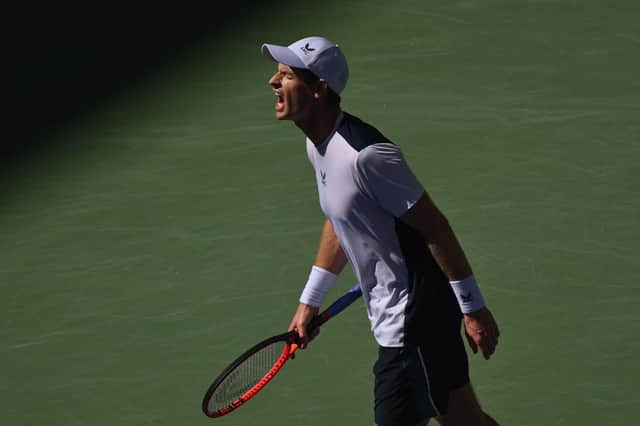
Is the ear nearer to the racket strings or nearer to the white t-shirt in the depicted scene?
the white t-shirt

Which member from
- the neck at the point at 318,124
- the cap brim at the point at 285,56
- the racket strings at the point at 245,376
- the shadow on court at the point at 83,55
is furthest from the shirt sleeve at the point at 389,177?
the shadow on court at the point at 83,55

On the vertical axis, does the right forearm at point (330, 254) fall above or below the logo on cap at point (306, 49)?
below

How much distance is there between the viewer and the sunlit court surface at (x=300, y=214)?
19.0 feet

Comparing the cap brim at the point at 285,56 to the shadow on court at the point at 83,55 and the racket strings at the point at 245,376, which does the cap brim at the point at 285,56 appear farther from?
the shadow on court at the point at 83,55

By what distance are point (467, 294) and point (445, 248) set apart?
17 centimetres

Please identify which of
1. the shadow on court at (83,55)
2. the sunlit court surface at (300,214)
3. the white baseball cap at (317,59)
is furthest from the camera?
the shadow on court at (83,55)

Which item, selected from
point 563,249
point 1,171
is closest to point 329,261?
point 563,249

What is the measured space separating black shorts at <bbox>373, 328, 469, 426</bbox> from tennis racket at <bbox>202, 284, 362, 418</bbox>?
1.07 ft

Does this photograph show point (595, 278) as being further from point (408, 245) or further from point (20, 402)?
point (20, 402)

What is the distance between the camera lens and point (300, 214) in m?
7.33

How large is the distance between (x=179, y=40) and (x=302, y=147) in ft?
6.97

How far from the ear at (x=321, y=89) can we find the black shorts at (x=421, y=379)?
0.89 metres

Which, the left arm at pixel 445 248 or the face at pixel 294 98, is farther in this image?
the face at pixel 294 98

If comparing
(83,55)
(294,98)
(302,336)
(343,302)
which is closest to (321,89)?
(294,98)
